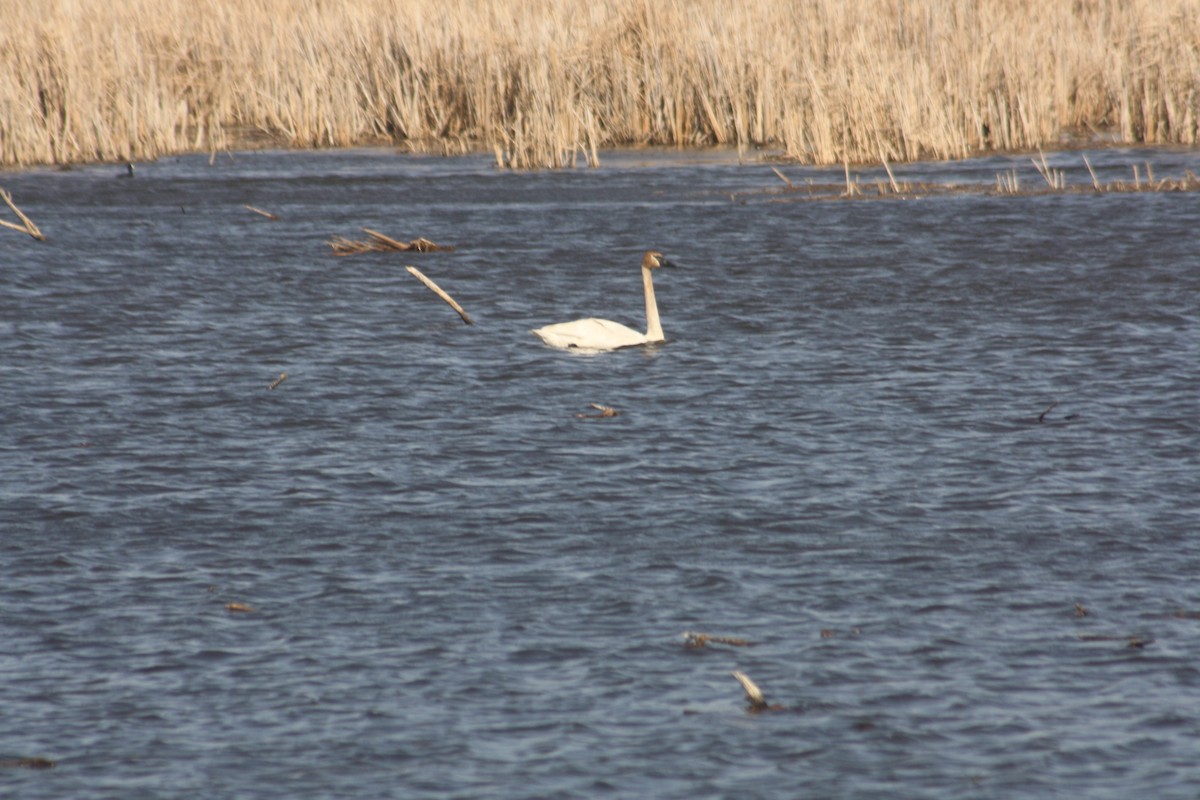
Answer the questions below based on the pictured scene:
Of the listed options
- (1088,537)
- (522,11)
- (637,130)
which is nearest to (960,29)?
(637,130)

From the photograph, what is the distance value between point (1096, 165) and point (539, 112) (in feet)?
26.3

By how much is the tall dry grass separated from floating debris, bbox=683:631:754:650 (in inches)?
644

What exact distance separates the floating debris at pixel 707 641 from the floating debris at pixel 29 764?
2.65 meters

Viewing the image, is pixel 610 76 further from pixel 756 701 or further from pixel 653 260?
pixel 756 701

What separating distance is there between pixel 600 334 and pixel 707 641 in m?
7.24

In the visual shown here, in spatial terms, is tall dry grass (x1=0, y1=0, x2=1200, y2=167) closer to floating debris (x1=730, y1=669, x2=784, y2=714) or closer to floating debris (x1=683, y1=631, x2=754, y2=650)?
floating debris (x1=683, y1=631, x2=754, y2=650)

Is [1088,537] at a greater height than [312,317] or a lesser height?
lesser

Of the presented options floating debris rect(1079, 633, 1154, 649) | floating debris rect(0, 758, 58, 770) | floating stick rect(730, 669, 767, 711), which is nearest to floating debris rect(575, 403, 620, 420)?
→ floating debris rect(1079, 633, 1154, 649)

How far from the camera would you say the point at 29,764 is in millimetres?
6348

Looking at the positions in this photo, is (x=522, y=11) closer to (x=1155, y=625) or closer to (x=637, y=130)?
(x=637, y=130)

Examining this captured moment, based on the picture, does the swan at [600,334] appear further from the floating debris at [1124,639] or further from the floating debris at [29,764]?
the floating debris at [29,764]

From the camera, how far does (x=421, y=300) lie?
16922 millimetres

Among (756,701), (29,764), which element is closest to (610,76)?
(756,701)

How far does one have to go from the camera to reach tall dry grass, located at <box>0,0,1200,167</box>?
24453 mm
